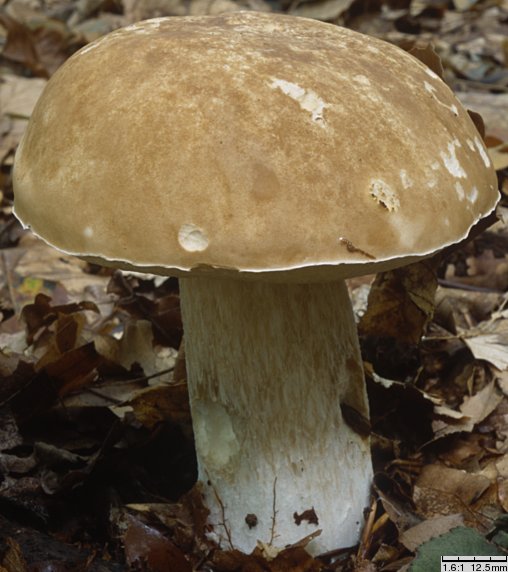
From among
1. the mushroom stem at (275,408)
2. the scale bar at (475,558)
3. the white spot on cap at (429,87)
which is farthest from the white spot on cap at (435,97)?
the scale bar at (475,558)

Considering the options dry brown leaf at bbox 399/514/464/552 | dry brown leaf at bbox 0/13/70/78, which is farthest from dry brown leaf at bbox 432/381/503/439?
dry brown leaf at bbox 0/13/70/78

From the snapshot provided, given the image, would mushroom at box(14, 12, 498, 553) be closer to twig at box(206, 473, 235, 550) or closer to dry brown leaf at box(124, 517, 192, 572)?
twig at box(206, 473, 235, 550)

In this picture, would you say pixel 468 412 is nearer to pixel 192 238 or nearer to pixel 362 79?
pixel 362 79

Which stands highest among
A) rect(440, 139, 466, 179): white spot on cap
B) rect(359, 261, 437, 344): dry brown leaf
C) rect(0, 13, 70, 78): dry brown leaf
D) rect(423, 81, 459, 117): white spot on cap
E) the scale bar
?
rect(423, 81, 459, 117): white spot on cap

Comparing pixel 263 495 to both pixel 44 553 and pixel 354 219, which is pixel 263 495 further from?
pixel 354 219

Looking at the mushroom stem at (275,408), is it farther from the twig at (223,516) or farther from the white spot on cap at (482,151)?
the white spot on cap at (482,151)

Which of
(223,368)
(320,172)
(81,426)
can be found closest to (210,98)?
(320,172)

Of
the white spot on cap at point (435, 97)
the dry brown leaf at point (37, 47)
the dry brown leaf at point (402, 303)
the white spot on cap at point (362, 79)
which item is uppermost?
the white spot on cap at point (362, 79)
